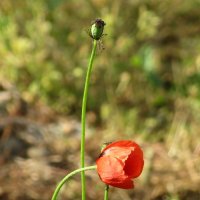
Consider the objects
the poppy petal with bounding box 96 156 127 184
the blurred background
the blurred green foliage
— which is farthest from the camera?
the blurred green foliage

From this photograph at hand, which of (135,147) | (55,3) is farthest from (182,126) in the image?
(135,147)

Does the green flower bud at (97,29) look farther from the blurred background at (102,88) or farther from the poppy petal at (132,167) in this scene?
the blurred background at (102,88)

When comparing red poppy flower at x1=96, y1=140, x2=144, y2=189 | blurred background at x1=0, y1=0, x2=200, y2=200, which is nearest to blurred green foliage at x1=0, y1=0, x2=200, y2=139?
blurred background at x1=0, y1=0, x2=200, y2=200

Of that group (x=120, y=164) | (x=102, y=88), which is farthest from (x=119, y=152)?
(x=102, y=88)

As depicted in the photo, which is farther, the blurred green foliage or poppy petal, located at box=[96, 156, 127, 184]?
the blurred green foliage

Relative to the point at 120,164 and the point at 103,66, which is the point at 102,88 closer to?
the point at 103,66

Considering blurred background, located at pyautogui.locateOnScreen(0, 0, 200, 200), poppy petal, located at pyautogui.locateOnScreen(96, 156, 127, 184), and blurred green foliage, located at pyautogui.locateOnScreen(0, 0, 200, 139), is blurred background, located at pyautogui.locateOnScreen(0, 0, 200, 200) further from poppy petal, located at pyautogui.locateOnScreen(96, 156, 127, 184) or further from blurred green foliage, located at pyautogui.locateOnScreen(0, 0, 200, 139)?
poppy petal, located at pyautogui.locateOnScreen(96, 156, 127, 184)

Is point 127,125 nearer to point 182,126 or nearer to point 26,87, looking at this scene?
point 182,126

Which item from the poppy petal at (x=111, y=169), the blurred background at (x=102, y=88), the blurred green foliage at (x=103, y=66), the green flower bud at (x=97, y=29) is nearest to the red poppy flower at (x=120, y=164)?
the poppy petal at (x=111, y=169)

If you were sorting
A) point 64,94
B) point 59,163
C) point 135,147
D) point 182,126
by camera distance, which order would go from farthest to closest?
point 64,94 < point 182,126 < point 59,163 < point 135,147
